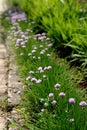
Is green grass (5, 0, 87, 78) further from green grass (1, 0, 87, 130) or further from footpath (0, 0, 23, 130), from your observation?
footpath (0, 0, 23, 130)

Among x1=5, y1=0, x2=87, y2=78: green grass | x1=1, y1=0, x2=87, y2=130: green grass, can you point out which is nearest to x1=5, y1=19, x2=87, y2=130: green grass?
x1=1, y1=0, x2=87, y2=130: green grass

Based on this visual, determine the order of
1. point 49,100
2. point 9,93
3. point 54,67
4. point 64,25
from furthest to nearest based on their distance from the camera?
point 64,25
point 54,67
point 9,93
point 49,100

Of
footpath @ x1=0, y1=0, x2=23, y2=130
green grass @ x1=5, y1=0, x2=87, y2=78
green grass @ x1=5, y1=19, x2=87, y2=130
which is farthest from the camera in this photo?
green grass @ x1=5, y1=0, x2=87, y2=78

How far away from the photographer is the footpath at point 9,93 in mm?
3033

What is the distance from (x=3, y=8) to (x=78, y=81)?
18.2 feet

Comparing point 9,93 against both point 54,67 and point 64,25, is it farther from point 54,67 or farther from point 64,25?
point 64,25

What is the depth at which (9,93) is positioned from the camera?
362 cm

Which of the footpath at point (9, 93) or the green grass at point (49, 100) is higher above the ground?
the green grass at point (49, 100)

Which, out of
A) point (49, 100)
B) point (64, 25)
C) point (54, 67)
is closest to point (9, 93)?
point (54, 67)

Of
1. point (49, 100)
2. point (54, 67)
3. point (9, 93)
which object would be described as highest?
point (49, 100)

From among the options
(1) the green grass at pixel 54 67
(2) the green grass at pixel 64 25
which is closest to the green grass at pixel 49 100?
(1) the green grass at pixel 54 67

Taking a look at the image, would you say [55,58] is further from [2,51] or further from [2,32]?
[2,32]

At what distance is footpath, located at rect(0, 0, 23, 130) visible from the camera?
3033mm

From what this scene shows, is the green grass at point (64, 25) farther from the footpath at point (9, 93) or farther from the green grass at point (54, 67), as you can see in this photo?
the footpath at point (9, 93)
